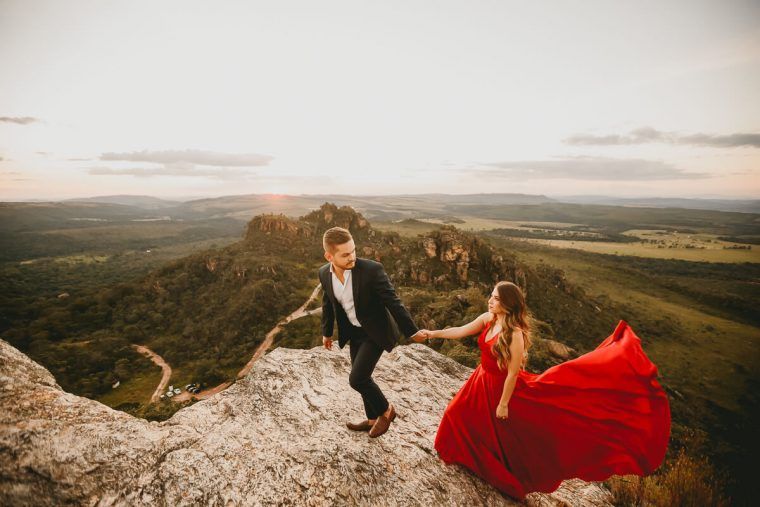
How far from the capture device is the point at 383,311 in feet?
15.7

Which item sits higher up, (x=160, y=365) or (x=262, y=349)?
(x=262, y=349)

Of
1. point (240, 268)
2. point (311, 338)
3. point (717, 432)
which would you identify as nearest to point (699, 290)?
point (717, 432)

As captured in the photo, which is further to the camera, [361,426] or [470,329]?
[361,426]

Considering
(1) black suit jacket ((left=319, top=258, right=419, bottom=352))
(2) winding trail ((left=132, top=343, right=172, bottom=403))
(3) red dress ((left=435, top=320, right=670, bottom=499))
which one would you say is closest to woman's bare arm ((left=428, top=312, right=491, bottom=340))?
(3) red dress ((left=435, top=320, right=670, bottom=499))

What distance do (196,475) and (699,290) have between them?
113342mm

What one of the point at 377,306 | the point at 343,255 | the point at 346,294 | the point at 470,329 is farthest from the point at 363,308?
the point at 470,329

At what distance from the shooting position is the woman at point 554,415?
4355 mm

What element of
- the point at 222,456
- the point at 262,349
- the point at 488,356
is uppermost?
the point at 488,356

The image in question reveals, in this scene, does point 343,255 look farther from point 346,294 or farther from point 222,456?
point 222,456

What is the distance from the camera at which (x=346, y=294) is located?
15.8 feet

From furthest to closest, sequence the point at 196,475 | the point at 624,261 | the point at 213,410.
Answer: the point at 624,261 → the point at 213,410 → the point at 196,475

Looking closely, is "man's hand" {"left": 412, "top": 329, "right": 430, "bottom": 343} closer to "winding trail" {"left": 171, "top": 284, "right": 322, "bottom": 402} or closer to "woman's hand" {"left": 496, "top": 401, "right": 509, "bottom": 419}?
"woman's hand" {"left": 496, "top": 401, "right": 509, "bottom": 419}

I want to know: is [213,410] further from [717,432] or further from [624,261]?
[624,261]

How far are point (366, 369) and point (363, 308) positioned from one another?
3.43 ft
